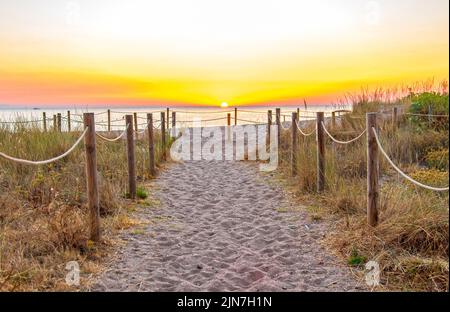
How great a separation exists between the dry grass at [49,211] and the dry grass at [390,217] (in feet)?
8.60

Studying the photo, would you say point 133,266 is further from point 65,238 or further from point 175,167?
point 175,167

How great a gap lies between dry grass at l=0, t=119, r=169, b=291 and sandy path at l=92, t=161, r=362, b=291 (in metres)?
0.38

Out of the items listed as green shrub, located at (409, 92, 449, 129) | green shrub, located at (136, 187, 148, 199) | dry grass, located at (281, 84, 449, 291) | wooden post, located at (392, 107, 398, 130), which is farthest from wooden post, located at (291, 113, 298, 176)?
green shrub, located at (409, 92, 449, 129)

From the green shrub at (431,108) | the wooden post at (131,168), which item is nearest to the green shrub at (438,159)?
the green shrub at (431,108)

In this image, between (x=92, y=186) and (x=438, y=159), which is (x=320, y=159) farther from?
(x=92, y=186)

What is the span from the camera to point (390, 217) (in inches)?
179

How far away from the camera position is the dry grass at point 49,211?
151 inches

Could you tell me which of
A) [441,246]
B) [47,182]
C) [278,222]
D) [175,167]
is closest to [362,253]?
[441,246]

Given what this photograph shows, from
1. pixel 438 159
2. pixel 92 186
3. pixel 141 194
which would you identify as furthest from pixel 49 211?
pixel 438 159

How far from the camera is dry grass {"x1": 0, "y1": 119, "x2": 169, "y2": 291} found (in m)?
3.85

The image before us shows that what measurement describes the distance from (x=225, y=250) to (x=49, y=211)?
2.24 metres
